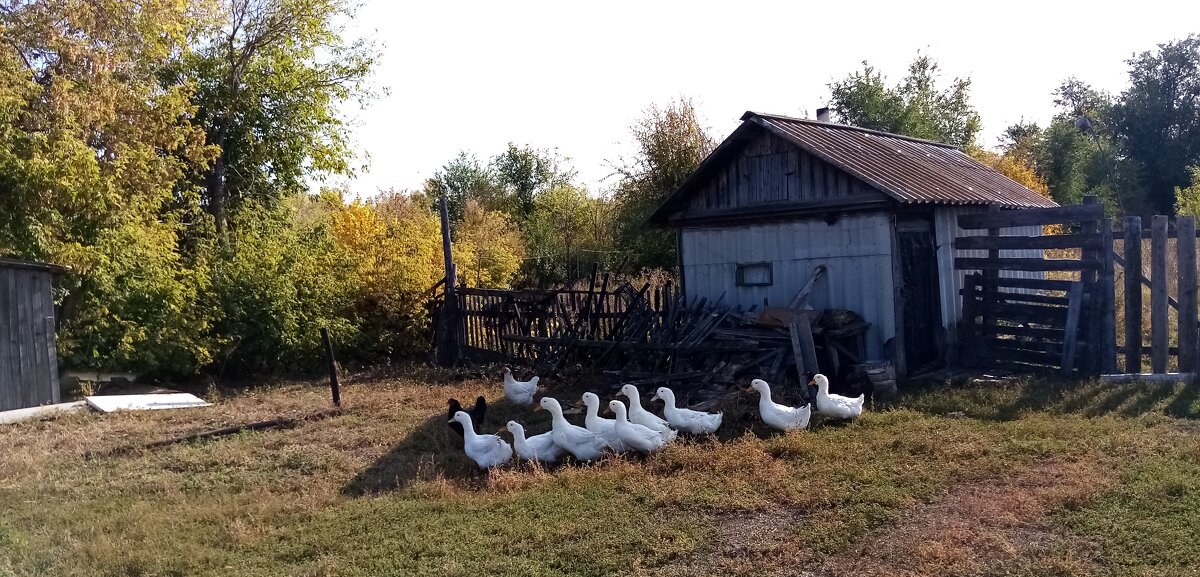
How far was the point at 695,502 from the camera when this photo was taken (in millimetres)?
7410

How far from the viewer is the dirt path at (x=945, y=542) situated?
5.74 metres

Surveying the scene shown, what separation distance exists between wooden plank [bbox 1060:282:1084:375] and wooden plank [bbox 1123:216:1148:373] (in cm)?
51

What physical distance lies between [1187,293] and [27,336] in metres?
15.8

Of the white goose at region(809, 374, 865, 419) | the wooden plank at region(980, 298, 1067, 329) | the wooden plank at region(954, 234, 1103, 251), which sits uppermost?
the wooden plank at region(954, 234, 1103, 251)

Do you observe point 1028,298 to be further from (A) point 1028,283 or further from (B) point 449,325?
(B) point 449,325

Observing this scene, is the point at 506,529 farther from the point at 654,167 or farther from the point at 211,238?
the point at 654,167

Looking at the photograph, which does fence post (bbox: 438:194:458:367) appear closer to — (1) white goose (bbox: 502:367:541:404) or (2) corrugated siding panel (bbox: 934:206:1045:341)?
(1) white goose (bbox: 502:367:541:404)

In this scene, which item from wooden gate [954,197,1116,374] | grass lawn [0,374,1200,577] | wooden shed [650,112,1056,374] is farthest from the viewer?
wooden shed [650,112,1056,374]

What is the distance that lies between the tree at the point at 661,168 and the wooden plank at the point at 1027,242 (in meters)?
13.7

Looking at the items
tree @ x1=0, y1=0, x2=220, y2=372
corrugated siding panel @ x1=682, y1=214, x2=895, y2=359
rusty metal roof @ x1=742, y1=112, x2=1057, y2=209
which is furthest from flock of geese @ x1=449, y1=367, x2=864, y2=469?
tree @ x1=0, y1=0, x2=220, y2=372

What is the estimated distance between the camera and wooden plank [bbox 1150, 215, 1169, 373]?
10750 mm

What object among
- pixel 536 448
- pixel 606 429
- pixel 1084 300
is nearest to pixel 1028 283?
pixel 1084 300

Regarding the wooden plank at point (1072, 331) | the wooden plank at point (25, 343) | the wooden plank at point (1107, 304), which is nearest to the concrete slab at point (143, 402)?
the wooden plank at point (25, 343)

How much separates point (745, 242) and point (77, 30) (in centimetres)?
1330
